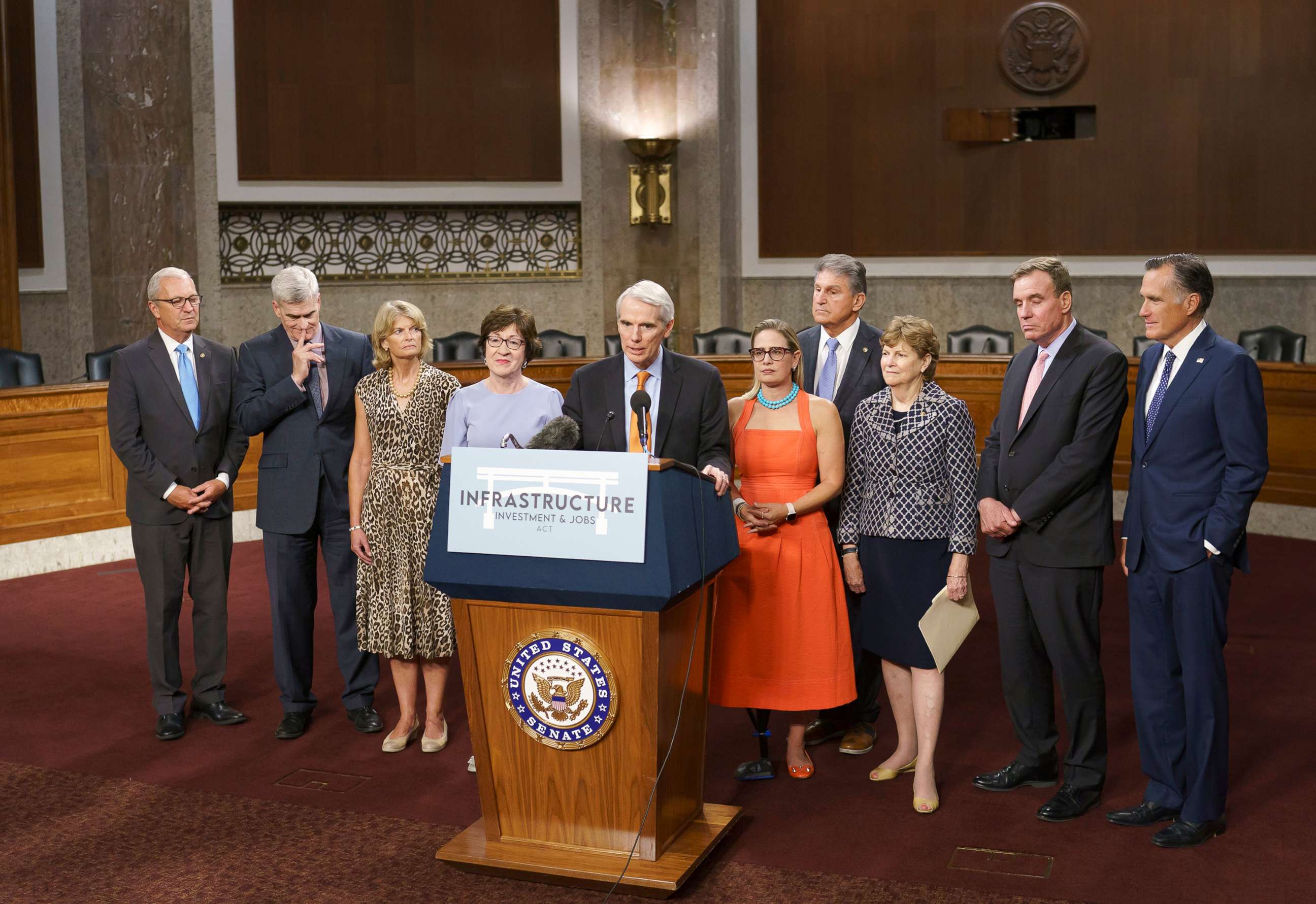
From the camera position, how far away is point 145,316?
9.23 metres

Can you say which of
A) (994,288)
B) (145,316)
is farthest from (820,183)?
(145,316)

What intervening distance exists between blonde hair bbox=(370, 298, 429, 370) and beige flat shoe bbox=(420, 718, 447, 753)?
4.06 feet

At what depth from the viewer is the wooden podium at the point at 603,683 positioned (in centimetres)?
290

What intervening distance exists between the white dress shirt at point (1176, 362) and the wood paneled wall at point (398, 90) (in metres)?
8.10

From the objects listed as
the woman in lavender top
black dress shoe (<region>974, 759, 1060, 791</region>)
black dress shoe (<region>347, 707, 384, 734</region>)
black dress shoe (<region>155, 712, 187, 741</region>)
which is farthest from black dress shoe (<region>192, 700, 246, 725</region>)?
black dress shoe (<region>974, 759, 1060, 791</region>)

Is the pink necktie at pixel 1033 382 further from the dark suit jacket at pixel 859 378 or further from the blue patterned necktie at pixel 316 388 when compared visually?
the blue patterned necktie at pixel 316 388

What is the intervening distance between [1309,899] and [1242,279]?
7864mm

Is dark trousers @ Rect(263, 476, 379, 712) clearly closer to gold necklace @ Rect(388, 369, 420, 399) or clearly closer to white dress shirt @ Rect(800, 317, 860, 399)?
gold necklace @ Rect(388, 369, 420, 399)

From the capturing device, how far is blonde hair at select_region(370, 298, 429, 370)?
3984 mm

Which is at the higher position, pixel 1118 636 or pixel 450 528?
pixel 450 528

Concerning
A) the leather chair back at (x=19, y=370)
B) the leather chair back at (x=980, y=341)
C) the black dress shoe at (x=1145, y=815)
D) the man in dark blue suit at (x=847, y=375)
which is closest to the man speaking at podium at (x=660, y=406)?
the man in dark blue suit at (x=847, y=375)

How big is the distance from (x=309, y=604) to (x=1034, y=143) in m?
7.95

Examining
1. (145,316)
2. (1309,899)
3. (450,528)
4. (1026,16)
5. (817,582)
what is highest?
(1026,16)

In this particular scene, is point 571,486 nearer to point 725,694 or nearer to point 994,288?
point 725,694
